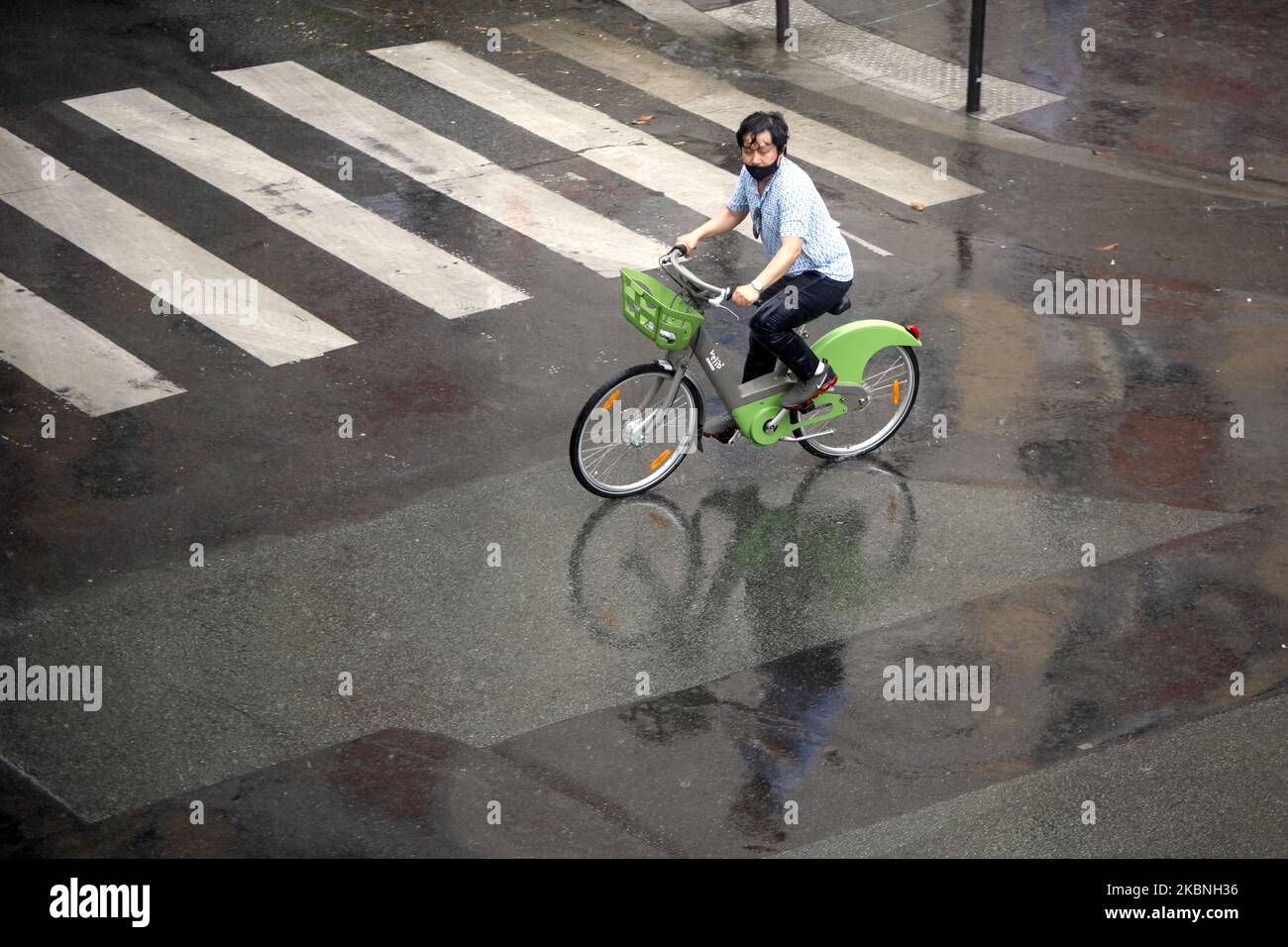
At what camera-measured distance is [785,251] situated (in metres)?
7.85

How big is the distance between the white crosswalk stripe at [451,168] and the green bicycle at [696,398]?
2.58 m

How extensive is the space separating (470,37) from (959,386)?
7.65 meters

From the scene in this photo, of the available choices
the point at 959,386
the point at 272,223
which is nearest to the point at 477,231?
the point at 272,223

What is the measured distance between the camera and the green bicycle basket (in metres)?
7.76

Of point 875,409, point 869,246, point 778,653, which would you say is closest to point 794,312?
point 875,409

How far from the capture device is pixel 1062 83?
14367mm

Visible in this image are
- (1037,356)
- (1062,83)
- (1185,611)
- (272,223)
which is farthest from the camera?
(1062,83)

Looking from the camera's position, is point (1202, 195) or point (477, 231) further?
point (1202, 195)

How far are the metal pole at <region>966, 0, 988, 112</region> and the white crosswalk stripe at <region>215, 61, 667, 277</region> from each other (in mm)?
4122

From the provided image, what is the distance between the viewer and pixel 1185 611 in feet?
24.6

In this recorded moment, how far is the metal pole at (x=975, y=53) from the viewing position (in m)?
13.5

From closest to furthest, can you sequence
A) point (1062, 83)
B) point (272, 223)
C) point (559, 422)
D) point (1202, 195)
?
point (559, 422) → point (272, 223) → point (1202, 195) → point (1062, 83)

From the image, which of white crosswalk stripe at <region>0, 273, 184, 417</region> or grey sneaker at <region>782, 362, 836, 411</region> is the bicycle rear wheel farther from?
white crosswalk stripe at <region>0, 273, 184, 417</region>
